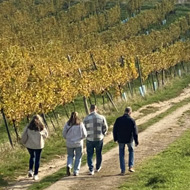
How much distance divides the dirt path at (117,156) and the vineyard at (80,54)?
7.08 m

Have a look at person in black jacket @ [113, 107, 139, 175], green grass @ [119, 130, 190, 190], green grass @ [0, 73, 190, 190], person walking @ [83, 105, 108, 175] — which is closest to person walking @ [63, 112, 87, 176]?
person walking @ [83, 105, 108, 175]

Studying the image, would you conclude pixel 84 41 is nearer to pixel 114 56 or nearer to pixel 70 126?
pixel 114 56

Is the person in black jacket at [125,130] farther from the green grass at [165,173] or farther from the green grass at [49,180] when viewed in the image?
the green grass at [49,180]

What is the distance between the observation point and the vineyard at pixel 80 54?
26.9m

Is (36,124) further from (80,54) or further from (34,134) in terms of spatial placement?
(80,54)

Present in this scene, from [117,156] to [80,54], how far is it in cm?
2951

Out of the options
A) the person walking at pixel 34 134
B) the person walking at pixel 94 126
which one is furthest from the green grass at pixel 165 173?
the person walking at pixel 34 134

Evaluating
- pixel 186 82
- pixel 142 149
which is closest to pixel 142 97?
pixel 186 82

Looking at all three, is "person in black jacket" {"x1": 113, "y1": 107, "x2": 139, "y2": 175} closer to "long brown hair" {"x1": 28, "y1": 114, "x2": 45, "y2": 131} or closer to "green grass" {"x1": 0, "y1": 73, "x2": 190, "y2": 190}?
"long brown hair" {"x1": 28, "y1": 114, "x2": 45, "y2": 131}

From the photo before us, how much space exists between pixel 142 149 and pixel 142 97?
1850 centimetres

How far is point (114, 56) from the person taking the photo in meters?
51.7

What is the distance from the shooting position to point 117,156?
1708 cm

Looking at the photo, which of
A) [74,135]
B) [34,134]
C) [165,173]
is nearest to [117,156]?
[74,135]

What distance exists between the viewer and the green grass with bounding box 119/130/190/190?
12.4 meters
